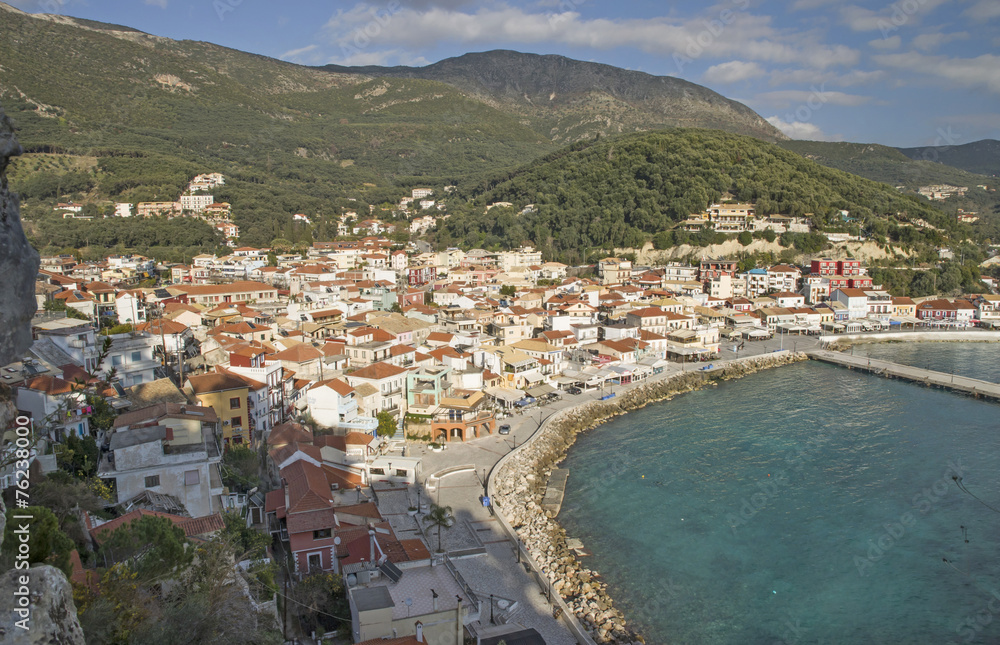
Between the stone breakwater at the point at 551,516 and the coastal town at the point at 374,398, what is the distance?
0.19 ft

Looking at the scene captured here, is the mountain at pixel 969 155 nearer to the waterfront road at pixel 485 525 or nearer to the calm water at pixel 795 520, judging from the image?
the calm water at pixel 795 520

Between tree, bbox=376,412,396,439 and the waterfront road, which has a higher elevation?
tree, bbox=376,412,396,439

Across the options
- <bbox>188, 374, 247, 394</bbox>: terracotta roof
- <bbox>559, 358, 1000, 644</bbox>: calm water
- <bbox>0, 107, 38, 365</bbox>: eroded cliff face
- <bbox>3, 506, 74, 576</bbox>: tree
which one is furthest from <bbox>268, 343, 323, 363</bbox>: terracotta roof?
<bbox>0, 107, 38, 365</bbox>: eroded cliff face

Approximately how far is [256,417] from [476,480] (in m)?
4.40

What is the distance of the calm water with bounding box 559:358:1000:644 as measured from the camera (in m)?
9.20

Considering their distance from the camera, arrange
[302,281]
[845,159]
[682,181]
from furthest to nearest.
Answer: [845,159] → [682,181] → [302,281]

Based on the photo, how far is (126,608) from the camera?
420 centimetres

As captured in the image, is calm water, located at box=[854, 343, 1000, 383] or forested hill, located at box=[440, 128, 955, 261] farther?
forested hill, located at box=[440, 128, 955, 261]

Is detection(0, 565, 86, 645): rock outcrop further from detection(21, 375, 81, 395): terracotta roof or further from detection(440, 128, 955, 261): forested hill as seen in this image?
detection(440, 128, 955, 261): forested hill

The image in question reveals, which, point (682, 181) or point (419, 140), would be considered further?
point (419, 140)

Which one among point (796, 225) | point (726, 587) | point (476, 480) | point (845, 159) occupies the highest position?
point (845, 159)

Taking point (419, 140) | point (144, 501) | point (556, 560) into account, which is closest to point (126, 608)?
point (144, 501)

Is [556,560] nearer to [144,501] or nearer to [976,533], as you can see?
[144,501]

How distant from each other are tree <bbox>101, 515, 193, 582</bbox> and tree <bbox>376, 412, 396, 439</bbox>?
8.35 metres
